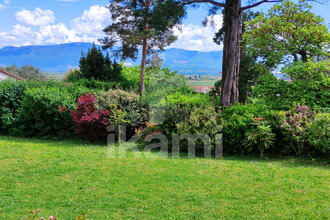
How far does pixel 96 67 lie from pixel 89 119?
16.8m

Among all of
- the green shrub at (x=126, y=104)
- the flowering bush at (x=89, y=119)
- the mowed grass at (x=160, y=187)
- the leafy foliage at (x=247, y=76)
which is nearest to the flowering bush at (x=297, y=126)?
the mowed grass at (x=160, y=187)

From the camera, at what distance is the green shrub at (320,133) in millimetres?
6906

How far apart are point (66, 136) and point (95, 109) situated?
183 cm

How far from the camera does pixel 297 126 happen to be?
7.07 m

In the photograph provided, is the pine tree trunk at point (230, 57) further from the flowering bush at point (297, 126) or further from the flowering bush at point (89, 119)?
the flowering bush at point (89, 119)

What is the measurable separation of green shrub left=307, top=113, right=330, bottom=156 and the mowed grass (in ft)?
1.63

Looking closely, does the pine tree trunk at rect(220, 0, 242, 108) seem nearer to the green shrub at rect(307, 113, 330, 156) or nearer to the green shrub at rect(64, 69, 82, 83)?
the green shrub at rect(307, 113, 330, 156)

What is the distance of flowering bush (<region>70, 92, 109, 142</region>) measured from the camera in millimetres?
9117

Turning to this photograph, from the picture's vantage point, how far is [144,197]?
466 cm

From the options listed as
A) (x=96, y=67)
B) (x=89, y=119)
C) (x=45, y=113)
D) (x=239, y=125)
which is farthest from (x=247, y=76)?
(x=96, y=67)

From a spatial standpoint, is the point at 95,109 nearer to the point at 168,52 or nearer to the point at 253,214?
the point at 253,214

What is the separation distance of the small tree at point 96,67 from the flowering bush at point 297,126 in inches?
752

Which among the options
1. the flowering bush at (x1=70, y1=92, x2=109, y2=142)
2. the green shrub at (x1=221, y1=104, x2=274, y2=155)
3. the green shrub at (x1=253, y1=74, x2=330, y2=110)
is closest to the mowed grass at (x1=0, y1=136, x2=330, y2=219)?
the green shrub at (x1=221, y1=104, x2=274, y2=155)

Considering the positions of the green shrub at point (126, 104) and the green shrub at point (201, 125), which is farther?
the green shrub at point (126, 104)
